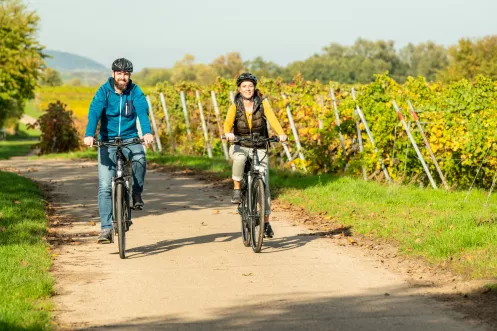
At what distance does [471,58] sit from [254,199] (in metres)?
89.0

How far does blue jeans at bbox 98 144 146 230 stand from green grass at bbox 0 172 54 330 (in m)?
0.84

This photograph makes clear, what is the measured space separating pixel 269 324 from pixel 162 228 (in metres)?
5.69

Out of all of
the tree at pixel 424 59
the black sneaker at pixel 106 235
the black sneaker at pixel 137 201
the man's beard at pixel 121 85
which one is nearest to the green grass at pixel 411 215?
the black sneaker at pixel 137 201

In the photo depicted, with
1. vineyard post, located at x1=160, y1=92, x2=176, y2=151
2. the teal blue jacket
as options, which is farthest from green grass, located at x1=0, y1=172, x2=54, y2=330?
vineyard post, located at x1=160, y1=92, x2=176, y2=151

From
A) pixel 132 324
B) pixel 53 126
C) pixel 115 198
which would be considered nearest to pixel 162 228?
pixel 115 198

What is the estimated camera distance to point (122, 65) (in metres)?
9.91

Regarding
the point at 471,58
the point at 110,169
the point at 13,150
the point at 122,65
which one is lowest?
the point at 13,150

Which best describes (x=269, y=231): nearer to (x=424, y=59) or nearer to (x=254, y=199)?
(x=254, y=199)

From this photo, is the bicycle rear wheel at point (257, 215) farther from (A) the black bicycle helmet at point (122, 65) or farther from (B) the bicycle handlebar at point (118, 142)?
(A) the black bicycle helmet at point (122, 65)

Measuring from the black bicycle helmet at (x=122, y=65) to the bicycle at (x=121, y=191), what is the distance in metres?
0.75

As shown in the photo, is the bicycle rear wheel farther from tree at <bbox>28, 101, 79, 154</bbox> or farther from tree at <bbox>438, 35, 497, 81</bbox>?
tree at <bbox>438, 35, 497, 81</bbox>

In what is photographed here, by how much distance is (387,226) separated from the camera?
11359 millimetres

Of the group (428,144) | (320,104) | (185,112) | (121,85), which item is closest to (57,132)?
(185,112)

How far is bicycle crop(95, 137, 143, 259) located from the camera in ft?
32.1
